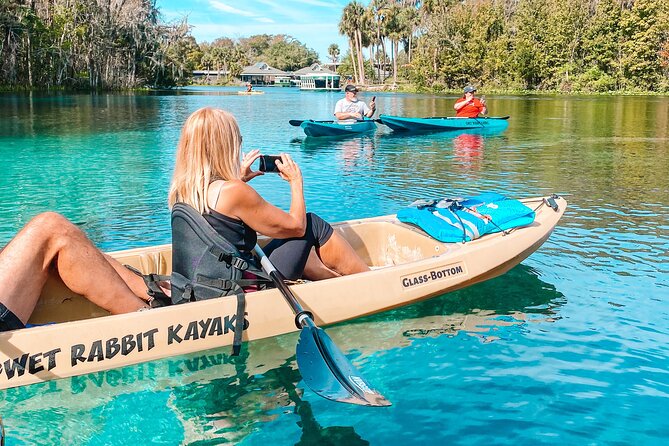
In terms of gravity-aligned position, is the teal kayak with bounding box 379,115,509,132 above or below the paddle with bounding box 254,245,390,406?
above

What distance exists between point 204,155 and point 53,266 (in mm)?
1280

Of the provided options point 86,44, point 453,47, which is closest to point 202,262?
point 86,44

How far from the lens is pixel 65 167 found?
14805mm

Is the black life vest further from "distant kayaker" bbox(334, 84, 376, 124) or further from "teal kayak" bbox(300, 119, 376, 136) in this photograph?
"distant kayaker" bbox(334, 84, 376, 124)

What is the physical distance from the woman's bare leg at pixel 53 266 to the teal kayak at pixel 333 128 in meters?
15.9

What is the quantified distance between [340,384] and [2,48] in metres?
50.3

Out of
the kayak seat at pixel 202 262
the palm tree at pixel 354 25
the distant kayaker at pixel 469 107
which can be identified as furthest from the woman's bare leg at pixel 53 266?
the palm tree at pixel 354 25

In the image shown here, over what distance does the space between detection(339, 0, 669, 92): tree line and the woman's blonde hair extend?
5880cm

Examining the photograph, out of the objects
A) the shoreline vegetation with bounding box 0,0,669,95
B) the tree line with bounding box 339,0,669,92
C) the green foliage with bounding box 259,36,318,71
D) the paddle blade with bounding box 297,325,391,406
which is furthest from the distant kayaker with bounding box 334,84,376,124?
the green foliage with bounding box 259,36,318,71

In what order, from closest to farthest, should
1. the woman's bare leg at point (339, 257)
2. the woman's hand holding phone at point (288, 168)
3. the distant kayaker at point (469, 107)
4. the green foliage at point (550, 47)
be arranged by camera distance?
the woman's hand holding phone at point (288, 168)
the woman's bare leg at point (339, 257)
the distant kayaker at point (469, 107)
the green foliage at point (550, 47)

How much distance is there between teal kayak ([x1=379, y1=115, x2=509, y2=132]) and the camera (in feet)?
72.9

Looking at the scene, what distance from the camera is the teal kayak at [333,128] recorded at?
20.2m

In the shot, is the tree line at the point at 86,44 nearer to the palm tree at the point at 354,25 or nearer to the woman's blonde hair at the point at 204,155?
the palm tree at the point at 354,25

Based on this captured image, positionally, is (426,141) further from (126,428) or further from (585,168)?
(126,428)
